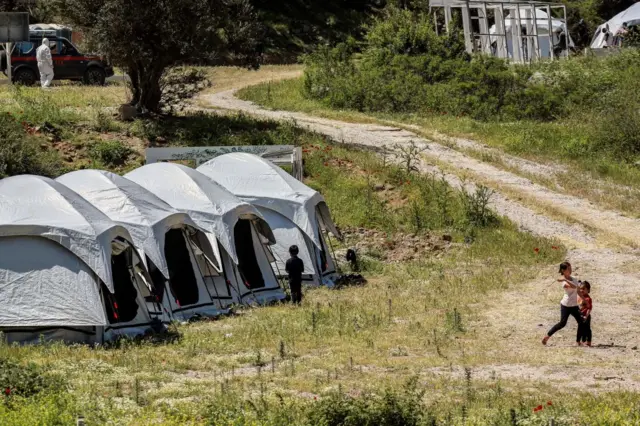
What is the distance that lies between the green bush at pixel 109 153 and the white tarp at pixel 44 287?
12552mm

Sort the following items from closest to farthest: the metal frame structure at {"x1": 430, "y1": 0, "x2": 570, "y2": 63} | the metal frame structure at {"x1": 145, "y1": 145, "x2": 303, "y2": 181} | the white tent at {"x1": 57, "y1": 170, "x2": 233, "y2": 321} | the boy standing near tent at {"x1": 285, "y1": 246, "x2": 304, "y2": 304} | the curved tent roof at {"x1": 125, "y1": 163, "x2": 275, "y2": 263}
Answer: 1. the white tent at {"x1": 57, "y1": 170, "x2": 233, "y2": 321}
2. the boy standing near tent at {"x1": 285, "y1": 246, "x2": 304, "y2": 304}
3. the curved tent roof at {"x1": 125, "y1": 163, "x2": 275, "y2": 263}
4. the metal frame structure at {"x1": 145, "y1": 145, "x2": 303, "y2": 181}
5. the metal frame structure at {"x1": 430, "y1": 0, "x2": 570, "y2": 63}

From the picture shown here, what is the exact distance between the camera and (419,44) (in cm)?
4306

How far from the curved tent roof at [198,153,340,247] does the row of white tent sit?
24 mm

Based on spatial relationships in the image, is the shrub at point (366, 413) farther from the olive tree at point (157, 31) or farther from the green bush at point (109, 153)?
the olive tree at point (157, 31)

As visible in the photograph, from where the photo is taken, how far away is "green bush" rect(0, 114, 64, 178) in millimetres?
27469

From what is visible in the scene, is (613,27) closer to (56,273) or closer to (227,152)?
(227,152)

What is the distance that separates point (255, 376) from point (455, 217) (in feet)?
42.4

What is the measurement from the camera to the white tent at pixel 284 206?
22625 mm

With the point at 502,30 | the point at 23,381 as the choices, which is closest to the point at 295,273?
the point at 23,381

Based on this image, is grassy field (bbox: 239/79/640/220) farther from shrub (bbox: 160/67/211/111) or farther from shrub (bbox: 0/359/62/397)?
shrub (bbox: 0/359/62/397)

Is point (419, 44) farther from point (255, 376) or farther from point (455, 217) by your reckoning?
point (255, 376)

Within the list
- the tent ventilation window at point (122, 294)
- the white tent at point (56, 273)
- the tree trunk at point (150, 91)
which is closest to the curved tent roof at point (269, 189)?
the tent ventilation window at point (122, 294)

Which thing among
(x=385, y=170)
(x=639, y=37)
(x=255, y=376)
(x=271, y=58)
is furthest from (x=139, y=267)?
(x=271, y=58)

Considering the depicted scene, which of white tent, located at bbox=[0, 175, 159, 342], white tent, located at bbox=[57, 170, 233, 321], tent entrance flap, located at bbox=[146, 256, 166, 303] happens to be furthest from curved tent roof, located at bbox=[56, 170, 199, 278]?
white tent, located at bbox=[0, 175, 159, 342]
